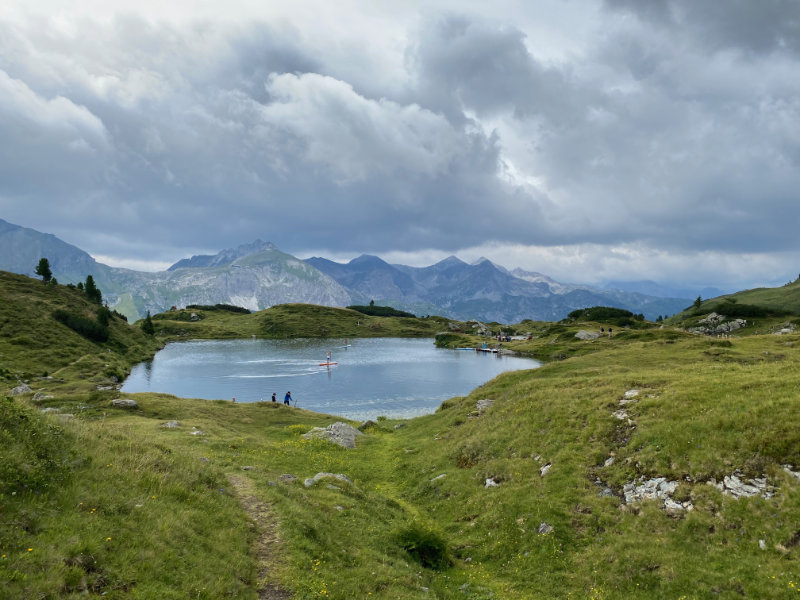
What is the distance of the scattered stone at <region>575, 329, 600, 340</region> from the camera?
158 m

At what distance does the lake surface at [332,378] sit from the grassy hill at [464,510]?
53.8 meters

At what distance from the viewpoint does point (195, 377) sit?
125688 millimetres

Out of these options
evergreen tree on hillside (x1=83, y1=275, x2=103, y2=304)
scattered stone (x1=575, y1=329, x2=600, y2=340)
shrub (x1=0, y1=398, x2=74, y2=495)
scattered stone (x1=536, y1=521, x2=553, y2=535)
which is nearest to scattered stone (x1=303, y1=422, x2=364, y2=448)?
scattered stone (x1=536, y1=521, x2=553, y2=535)

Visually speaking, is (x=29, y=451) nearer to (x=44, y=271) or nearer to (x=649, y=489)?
(x=649, y=489)

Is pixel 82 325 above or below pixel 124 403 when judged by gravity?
above

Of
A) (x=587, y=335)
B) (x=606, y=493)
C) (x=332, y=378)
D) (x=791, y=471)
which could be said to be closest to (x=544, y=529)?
(x=606, y=493)

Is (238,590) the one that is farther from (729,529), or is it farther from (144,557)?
(729,529)

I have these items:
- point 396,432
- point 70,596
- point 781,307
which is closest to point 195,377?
point 396,432

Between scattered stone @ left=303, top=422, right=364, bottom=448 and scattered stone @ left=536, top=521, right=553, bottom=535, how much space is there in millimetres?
26494

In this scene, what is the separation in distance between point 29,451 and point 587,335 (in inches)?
6780

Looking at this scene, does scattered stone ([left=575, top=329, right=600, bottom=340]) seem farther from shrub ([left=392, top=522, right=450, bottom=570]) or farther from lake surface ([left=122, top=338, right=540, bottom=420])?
shrub ([left=392, top=522, right=450, bottom=570])

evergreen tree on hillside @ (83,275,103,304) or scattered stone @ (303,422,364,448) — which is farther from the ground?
evergreen tree on hillside @ (83,275,103,304)

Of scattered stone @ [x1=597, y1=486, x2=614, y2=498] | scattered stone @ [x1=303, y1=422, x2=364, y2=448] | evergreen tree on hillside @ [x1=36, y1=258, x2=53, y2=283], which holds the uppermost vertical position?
evergreen tree on hillside @ [x1=36, y1=258, x2=53, y2=283]

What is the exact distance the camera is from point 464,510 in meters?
25.0
